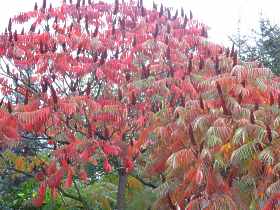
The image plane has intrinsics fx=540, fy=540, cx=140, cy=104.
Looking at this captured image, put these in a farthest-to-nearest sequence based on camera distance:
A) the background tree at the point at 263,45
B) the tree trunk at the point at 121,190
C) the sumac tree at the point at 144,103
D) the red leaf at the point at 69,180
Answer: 1. the background tree at the point at 263,45
2. the tree trunk at the point at 121,190
3. the red leaf at the point at 69,180
4. the sumac tree at the point at 144,103

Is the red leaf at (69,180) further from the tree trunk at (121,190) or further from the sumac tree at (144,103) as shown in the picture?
the tree trunk at (121,190)

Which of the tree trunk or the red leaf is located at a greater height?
the red leaf

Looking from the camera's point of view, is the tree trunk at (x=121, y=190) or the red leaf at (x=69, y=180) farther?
the tree trunk at (x=121, y=190)

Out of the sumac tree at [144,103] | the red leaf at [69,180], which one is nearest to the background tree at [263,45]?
the sumac tree at [144,103]

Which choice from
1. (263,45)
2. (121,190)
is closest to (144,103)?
(121,190)

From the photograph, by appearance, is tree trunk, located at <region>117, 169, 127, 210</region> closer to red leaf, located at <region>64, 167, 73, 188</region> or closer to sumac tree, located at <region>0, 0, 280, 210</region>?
sumac tree, located at <region>0, 0, 280, 210</region>

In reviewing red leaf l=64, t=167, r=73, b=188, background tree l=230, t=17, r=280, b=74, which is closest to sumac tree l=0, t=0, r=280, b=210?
red leaf l=64, t=167, r=73, b=188

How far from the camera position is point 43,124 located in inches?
275

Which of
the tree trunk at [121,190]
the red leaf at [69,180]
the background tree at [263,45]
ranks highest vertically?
the background tree at [263,45]

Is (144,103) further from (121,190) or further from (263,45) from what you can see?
(263,45)

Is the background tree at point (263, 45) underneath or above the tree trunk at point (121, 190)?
above

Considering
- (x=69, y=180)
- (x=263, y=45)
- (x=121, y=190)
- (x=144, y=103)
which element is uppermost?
(x=144, y=103)

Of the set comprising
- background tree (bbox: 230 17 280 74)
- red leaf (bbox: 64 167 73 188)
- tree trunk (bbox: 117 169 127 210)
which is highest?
background tree (bbox: 230 17 280 74)

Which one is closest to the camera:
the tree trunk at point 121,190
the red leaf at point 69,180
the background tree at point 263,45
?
the red leaf at point 69,180
